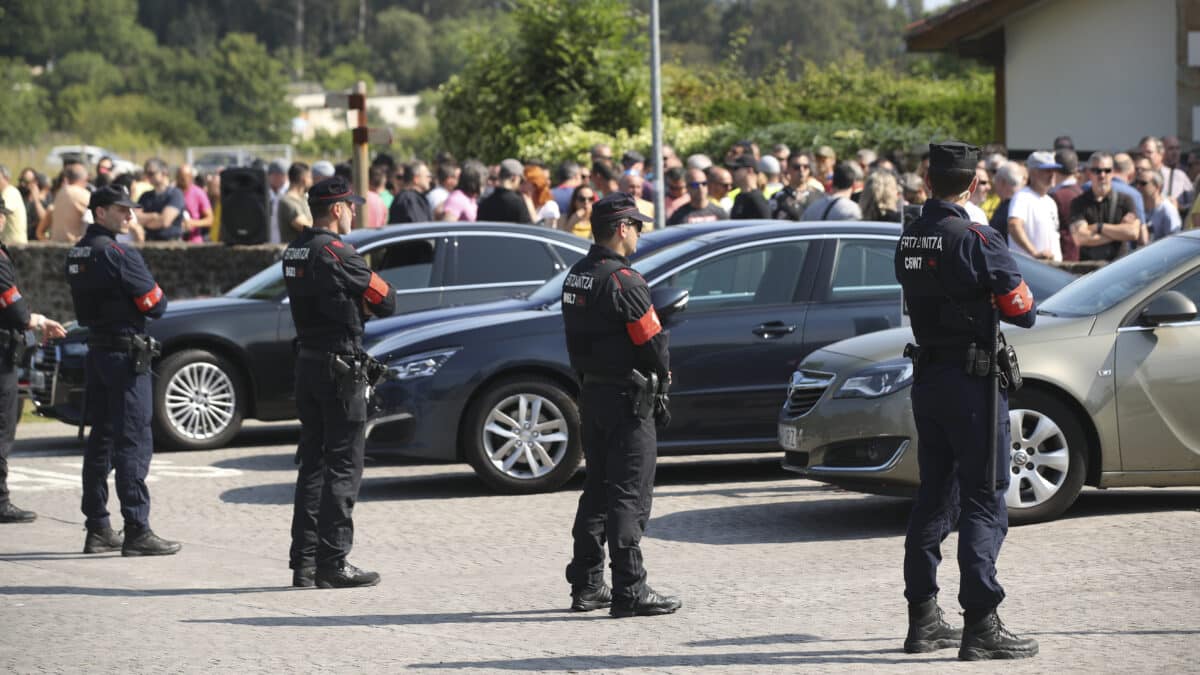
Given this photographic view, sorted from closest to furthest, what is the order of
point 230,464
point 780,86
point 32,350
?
point 230,464, point 32,350, point 780,86

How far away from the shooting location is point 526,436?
38.0ft

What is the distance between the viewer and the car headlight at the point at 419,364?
37.8ft

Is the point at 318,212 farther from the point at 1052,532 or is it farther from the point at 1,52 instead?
the point at 1,52

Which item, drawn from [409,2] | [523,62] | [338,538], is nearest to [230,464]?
[338,538]

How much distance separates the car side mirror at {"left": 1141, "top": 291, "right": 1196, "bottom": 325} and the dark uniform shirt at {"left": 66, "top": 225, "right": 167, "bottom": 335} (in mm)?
4982

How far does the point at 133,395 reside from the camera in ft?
31.9

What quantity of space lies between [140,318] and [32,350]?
16.8 ft

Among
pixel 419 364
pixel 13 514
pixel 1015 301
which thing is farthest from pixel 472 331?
pixel 1015 301

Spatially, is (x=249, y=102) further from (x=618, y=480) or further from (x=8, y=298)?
(x=618, y=480)

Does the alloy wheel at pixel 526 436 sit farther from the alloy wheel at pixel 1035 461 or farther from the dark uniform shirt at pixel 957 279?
the dark uniform shirt at pixel 957 279

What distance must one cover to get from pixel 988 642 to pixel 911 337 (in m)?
3.32

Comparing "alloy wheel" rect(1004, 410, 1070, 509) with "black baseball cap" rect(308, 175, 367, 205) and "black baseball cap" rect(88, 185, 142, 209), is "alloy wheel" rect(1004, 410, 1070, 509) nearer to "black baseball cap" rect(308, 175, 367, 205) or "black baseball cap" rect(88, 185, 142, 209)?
"black baseball cap" rect(308, 175, 367, 205)

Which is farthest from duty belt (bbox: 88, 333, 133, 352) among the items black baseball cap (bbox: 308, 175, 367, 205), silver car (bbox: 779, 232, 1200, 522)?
silver car (bbox: 779, 232, 1200, 522)

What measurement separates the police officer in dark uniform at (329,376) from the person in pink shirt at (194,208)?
13703mm
